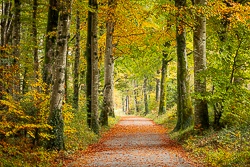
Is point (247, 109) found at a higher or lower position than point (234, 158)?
higher

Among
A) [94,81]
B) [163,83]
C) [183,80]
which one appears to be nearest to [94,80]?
[94,81]

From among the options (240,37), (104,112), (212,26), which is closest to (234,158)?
(240,37)

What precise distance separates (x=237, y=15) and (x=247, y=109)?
463 cm

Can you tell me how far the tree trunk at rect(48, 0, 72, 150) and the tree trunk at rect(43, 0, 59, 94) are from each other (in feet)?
3.06

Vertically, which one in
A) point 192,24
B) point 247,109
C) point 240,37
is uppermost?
point 192,24

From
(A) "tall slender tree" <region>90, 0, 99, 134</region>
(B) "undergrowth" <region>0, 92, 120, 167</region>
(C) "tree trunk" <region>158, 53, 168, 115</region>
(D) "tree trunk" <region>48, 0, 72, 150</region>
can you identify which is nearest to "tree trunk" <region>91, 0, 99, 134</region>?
(A) "tall slender tree" <region>90, 0, 99, 134</region>

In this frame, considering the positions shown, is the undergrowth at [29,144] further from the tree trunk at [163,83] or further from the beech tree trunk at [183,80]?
the tree trunk at [163,83]

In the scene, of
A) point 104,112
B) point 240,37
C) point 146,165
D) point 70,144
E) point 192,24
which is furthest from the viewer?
point 104,112

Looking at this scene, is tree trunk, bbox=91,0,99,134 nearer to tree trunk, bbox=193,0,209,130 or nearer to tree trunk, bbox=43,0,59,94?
tree trunk, bbox=43,0,59,94

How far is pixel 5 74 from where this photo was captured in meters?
7.52

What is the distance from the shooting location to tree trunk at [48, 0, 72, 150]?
7.82 m

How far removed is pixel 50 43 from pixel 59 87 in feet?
7.84

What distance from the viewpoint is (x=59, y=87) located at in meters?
7.97

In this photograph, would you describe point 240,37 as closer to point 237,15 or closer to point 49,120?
point 237,15
